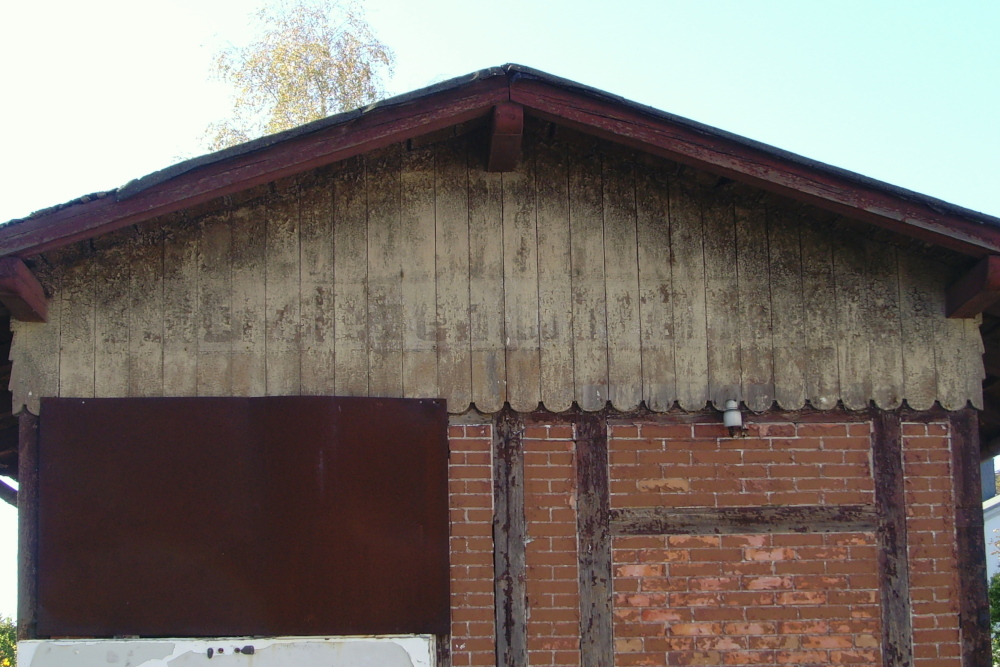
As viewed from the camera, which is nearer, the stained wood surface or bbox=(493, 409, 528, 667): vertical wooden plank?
bbox=(493, 409, 528, 667): vertical wooden plank

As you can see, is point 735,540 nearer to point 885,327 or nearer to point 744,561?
point 744,561

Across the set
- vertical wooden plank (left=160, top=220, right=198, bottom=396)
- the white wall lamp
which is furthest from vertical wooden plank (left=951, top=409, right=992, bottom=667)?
vertical wooden plank (left=160, top=220, right=198, bottom=396)

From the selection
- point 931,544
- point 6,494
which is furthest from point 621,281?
point 6,494

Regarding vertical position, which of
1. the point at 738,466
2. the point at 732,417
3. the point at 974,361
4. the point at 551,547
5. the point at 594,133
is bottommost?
the point at 551,547

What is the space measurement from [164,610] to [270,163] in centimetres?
261

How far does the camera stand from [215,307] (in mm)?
5855

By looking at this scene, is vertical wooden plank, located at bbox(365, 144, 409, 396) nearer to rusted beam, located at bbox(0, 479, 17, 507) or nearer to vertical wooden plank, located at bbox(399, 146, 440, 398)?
vertical wooden plank, located at bbox(399, 146, 440, 398)

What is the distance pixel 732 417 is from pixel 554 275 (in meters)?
1.37

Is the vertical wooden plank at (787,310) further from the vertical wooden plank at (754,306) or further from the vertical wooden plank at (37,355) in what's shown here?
the vertical wooden plank at (37,355)

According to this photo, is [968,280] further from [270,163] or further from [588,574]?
[270,163]

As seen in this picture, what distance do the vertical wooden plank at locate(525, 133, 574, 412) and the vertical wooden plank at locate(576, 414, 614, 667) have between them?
0.89 feet

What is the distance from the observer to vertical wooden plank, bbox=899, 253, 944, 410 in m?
5.94

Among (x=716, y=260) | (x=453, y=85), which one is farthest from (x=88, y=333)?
(x=716, y=260)

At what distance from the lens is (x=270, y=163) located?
542cm
